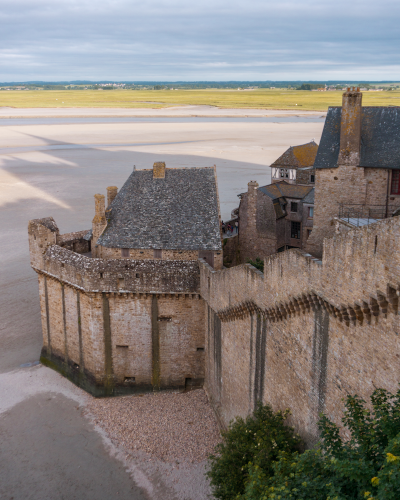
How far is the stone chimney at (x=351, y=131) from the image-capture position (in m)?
22.5

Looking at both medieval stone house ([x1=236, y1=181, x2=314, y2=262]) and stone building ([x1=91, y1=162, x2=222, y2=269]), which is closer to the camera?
stone building ([x1=91, y1=162, x2=222, y2=269])

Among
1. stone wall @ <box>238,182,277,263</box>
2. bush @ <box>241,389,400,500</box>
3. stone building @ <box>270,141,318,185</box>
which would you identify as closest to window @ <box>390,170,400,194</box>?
bush @ <box>241,389,400,500</box>

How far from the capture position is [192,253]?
27.4 m

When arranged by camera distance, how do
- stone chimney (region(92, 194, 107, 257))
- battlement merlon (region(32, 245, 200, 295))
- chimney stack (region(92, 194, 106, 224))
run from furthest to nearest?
stone chimney (region(92, 194, 107, 257)), chimney stack (region(92, 194, 106, 224)), battlement merlon (region(32, 245, 200, 295))

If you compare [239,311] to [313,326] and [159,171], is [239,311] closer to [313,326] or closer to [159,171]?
[313,326]

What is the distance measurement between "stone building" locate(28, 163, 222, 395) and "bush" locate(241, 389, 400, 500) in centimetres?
1374

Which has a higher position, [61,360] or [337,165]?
[337,165]

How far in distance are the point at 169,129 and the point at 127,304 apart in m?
130

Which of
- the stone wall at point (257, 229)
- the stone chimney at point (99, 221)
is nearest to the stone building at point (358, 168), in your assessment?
the stone chimney at point (99, 221)

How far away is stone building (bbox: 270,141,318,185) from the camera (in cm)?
4559

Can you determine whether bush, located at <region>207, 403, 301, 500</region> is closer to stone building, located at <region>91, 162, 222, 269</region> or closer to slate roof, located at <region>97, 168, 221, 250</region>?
stone building, located at <region>91, 162, 222, 269</region>

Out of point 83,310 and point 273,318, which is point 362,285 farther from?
point 83,310

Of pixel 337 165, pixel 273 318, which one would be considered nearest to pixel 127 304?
pixel 273 318

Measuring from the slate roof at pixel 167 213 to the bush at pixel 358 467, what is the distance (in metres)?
16.2
